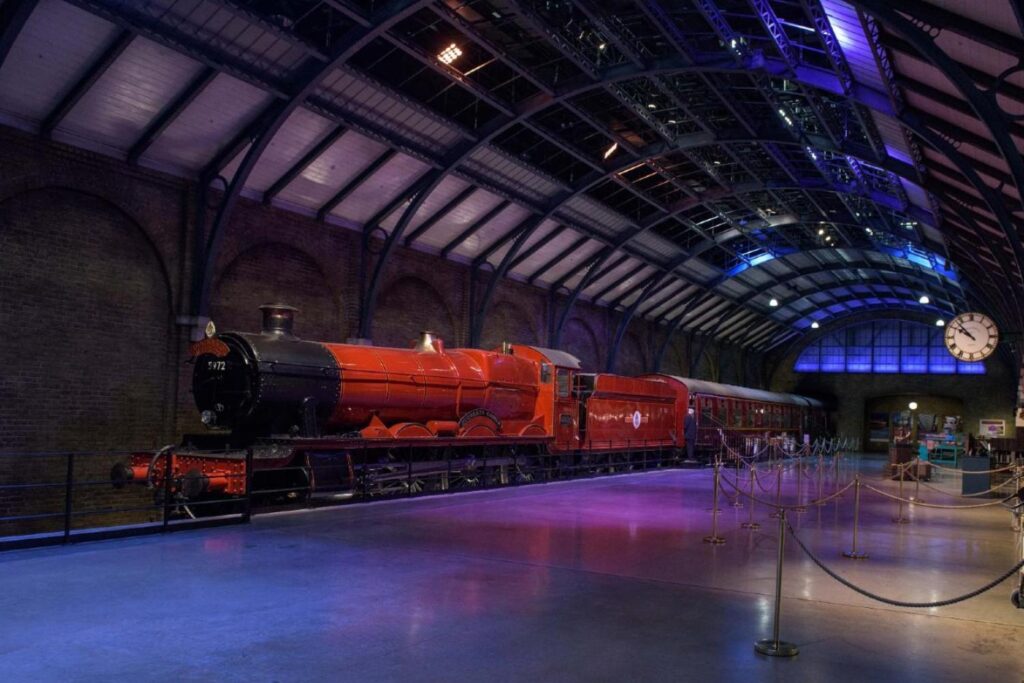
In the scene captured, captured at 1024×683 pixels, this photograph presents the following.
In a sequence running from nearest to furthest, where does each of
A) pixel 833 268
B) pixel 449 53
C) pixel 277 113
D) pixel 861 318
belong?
pixel 277 113, pixel 449 53, pixel 833 268, pixel 861 318

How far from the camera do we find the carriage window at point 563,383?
63.9ft

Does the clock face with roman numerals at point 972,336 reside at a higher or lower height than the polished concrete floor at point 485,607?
higher

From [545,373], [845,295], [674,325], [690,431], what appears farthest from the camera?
[845,295]

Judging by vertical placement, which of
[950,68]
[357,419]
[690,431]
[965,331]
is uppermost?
[950,68]

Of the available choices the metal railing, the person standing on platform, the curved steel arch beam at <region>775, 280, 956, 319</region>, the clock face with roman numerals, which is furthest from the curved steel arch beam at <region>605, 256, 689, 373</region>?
the metal railing

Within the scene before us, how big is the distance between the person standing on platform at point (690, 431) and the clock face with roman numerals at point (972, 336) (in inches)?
398

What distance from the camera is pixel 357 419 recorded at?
13.9 m

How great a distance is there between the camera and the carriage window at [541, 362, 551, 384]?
19.2m

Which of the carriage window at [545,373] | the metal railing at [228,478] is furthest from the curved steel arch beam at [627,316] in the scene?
the metal railing at [228,478]

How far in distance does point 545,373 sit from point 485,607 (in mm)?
12772

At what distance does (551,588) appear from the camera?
24.1 ft

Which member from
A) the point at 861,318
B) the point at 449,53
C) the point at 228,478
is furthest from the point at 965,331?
the point at 861,318

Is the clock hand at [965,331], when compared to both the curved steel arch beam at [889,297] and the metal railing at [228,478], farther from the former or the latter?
the curved steel arch beam at [889,297]

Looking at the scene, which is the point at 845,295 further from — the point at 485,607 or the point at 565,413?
the point at 485,607
